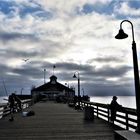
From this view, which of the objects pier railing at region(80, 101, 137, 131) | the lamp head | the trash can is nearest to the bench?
pier railing at region(80, 101, 137, 131)

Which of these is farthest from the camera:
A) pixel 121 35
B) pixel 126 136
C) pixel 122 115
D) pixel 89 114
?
pixel 89 114

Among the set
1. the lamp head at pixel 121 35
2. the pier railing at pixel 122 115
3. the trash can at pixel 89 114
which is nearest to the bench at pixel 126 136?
the pier railing at pixel 122 115

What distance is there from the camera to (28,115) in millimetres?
25609

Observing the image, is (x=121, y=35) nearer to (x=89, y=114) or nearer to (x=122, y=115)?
(x=122, y=115)

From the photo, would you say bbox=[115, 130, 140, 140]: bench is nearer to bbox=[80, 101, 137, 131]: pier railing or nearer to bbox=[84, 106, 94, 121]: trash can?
bbox=[80, 101, 137, 131]: pier railing

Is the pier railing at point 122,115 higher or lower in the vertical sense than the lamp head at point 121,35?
lower

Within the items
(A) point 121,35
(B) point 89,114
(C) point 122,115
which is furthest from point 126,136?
(B) point 89,114

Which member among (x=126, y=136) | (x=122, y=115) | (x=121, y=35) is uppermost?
(x=121, y=35)

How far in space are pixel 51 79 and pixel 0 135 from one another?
Answer: 104 meters

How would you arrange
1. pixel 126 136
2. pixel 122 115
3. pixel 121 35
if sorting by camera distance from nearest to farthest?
pixel 126 136 → pixel 121 35 → pixel 122 115

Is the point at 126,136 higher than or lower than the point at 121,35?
lower

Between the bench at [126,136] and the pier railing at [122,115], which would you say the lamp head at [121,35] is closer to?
the pier railing at [122,115]

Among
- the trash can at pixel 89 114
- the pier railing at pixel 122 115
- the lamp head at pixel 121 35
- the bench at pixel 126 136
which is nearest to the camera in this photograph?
the bench at pixel 126 136

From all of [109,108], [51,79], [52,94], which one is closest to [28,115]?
[109,108]
